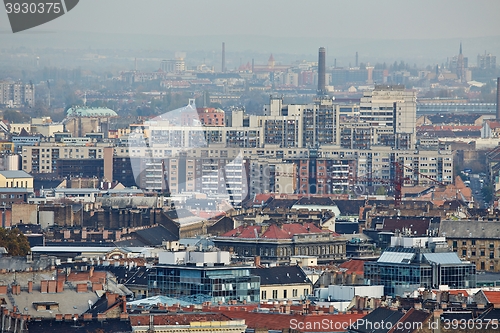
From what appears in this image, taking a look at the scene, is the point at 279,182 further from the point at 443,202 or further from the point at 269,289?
the point at 269,289

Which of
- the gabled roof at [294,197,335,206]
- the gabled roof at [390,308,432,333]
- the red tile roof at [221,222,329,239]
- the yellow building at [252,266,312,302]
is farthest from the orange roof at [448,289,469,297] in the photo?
the gabled roof at [294,197,335,206]

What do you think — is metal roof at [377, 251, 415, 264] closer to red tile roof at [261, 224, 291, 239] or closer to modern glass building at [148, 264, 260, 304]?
modern glass building at [148, 264, 260, 304]

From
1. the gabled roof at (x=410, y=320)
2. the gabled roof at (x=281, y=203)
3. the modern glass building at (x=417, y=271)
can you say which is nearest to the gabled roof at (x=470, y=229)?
the modern glass building at (x=417, y=271)

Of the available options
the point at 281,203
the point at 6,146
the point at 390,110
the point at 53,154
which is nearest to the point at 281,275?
the point at 281,203

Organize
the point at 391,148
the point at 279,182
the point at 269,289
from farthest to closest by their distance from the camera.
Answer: the point at 391,148, the point at 279,182, the point at 269,289

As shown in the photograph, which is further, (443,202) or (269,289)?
(443,202)

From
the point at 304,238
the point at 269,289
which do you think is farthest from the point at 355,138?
the point at 269,289

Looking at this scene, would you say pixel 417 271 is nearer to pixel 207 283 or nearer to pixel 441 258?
pixel 441 258
